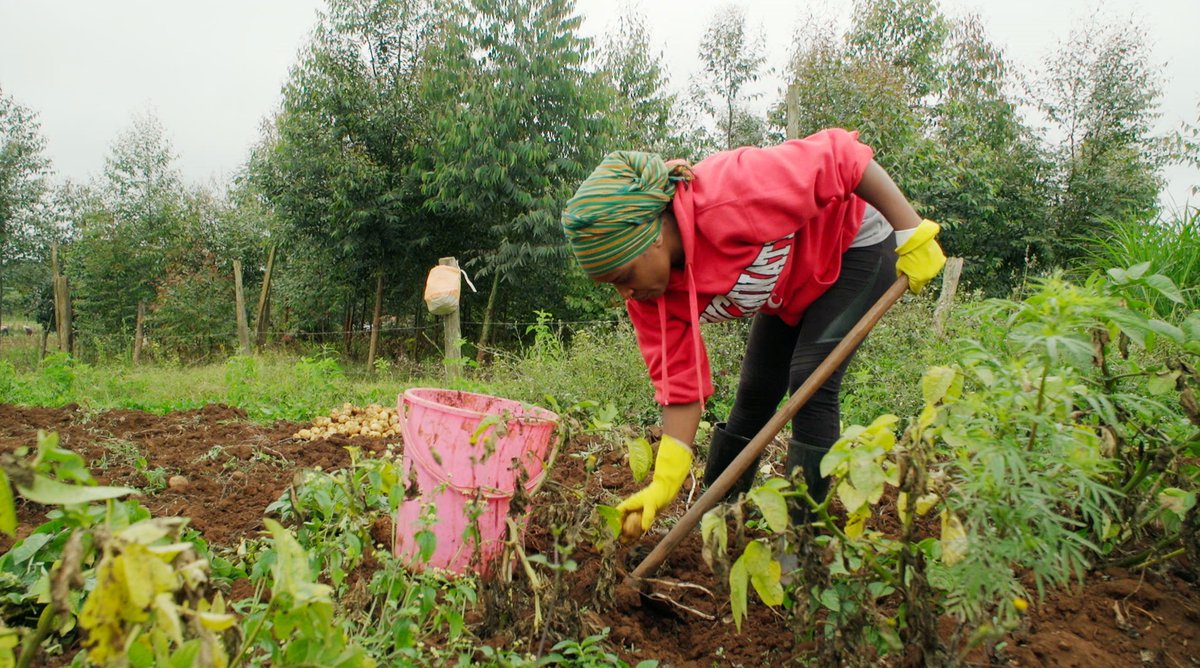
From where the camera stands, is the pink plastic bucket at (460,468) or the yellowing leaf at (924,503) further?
the pink plastic bucket at (460,468)

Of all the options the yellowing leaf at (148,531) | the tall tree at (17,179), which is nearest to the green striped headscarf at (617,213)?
the yellowing leaf at (148,531)

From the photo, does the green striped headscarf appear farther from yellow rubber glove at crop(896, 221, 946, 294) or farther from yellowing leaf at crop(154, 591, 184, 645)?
yellowing leaf at crop(154, 591, 184, 645)

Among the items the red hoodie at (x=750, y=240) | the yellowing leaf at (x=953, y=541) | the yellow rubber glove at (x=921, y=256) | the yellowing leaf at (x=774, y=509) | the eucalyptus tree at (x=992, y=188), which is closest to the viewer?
the yellowing leaf at (x=953, y=541)

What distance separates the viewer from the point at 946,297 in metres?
5.72

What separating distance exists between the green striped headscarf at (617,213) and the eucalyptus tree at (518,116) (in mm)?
8577

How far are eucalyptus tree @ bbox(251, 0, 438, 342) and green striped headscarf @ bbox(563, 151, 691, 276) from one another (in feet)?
33.6

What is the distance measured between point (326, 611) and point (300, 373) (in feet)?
19.4

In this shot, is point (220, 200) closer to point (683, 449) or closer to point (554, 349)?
point (554, 349)

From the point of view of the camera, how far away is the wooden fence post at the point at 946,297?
15.9 feet

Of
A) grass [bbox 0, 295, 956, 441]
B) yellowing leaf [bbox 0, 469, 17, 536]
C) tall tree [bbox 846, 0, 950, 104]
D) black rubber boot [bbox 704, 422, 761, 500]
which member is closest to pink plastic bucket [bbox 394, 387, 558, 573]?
black rubber boot [bbox 704, 422, 761, 500]

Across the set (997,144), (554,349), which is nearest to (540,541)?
(554,349)

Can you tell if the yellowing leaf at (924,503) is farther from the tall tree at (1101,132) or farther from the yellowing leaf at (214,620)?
the tall tree at (1101,132)

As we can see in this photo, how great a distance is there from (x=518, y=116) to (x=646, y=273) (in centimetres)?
911

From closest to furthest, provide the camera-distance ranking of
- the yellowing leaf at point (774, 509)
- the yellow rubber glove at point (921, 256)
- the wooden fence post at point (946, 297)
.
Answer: the yellowing leaf at point (774, 509) → the yellow rubber glove at point (921, 256) → the wooden fence post at point (946, 297)
